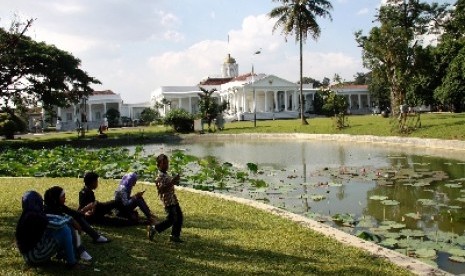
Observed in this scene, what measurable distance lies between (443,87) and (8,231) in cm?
4493

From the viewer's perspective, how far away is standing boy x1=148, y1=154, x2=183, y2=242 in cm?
646

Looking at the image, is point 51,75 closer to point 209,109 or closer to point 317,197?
point 209,109

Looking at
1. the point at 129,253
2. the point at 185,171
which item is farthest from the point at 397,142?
the point at 129,253

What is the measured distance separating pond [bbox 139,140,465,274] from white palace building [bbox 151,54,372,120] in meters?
43.8

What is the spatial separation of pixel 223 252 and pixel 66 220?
6.85 feet

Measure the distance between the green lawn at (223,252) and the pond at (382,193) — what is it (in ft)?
3.70

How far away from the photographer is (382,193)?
11531mm

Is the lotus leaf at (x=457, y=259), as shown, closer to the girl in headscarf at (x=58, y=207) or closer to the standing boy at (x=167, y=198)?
the standing boy at (x=167, y=198)

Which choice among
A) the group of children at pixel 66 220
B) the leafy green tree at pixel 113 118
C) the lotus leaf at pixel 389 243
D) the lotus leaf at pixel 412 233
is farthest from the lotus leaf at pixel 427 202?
the leafy green tree at pixel 113 118

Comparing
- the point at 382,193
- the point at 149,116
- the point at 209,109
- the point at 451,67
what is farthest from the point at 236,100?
the point at 382,193

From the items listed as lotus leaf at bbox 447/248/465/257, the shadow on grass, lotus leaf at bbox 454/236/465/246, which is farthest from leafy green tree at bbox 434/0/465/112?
the shadow on grass

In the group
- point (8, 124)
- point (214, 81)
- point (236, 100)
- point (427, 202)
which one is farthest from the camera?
point (214, 81)

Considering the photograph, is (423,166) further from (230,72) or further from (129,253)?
(230,72)

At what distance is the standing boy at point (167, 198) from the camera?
6457 mm
